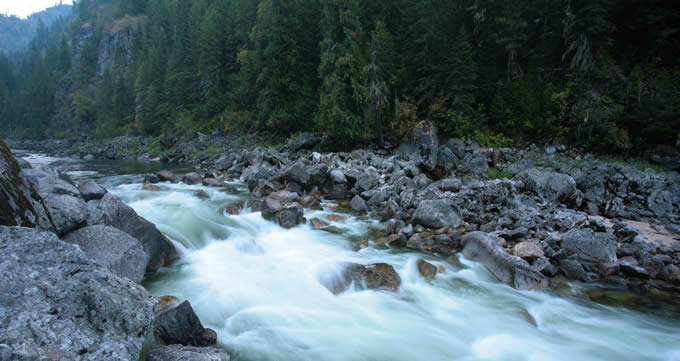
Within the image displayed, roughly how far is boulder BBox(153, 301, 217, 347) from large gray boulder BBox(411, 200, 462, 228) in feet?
21.6

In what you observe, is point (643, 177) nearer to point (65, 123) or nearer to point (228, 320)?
point (228, 320)

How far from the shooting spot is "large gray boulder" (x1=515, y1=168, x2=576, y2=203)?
10.4 meters

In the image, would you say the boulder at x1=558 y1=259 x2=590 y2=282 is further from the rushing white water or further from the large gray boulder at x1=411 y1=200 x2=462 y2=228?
the large gray boulder at x1=411 y1=200 x2=462 y2=228

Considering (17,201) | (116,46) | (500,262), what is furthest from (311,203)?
(116,46)

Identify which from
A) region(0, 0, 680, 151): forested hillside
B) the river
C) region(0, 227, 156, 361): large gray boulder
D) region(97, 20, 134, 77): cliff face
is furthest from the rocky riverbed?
region(97, 20, 134, 77): cliff face

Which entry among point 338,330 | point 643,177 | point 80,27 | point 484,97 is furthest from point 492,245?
point 80,27

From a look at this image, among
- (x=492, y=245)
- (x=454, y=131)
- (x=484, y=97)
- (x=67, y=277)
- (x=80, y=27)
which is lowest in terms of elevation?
(x=492, y=245)

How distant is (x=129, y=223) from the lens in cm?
618

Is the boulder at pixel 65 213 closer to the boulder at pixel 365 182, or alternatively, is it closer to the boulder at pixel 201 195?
the boulder at pixel 201 195

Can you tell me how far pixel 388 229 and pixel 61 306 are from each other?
288 inches

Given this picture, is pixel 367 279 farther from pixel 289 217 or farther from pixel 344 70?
pixel 344 70

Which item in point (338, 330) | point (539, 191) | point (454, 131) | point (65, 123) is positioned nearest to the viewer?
point (338, 330)

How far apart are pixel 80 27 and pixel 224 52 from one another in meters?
85.0

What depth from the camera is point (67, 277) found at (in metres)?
2.69
